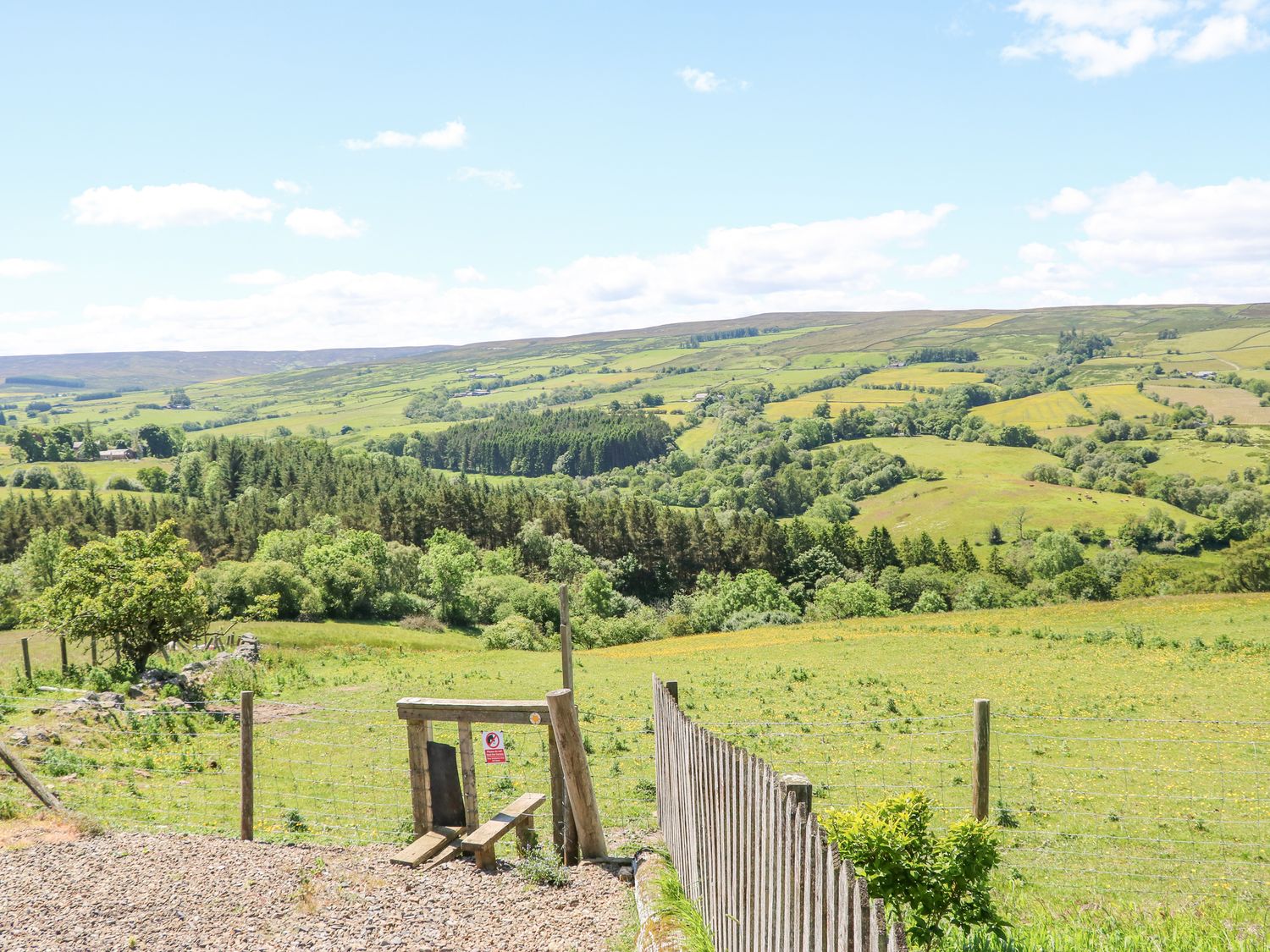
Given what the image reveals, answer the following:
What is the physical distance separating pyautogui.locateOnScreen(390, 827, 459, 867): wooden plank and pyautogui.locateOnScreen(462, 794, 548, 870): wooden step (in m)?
0.27

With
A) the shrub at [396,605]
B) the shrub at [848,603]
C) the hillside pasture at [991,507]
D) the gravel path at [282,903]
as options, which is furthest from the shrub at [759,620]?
the hillside pasture at [991,507]

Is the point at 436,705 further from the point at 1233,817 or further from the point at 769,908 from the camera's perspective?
the point at 1233,817

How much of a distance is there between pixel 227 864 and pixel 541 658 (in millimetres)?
34283

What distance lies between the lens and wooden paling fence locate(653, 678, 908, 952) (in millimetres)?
4500

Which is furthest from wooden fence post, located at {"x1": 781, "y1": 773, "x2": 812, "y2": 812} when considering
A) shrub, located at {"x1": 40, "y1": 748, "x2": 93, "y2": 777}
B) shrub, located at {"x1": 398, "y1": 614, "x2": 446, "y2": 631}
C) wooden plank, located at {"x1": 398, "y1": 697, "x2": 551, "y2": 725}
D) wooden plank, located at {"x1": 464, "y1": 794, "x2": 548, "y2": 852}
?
shrub, located at {"x1": 398, "y1": 614, "x2": 446, "y2": 631}

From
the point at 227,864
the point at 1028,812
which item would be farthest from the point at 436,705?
the point at 1028,812

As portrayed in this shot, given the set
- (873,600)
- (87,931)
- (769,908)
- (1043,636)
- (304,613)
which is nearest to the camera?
(769,908)

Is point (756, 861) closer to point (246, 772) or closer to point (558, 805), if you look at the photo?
point (558, 805)

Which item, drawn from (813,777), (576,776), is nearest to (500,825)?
(576,776)

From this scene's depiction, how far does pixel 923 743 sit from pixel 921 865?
14076 mm

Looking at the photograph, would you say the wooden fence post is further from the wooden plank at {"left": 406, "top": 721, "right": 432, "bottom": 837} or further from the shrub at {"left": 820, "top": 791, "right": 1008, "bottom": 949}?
the wooden plank at {"left": 406, "top": 721, "right": 432, "bottom": 837}

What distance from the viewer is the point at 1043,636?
130 ft

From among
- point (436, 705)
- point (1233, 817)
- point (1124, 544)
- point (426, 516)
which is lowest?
point (1124, 544)

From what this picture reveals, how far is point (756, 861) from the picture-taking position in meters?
6.16
